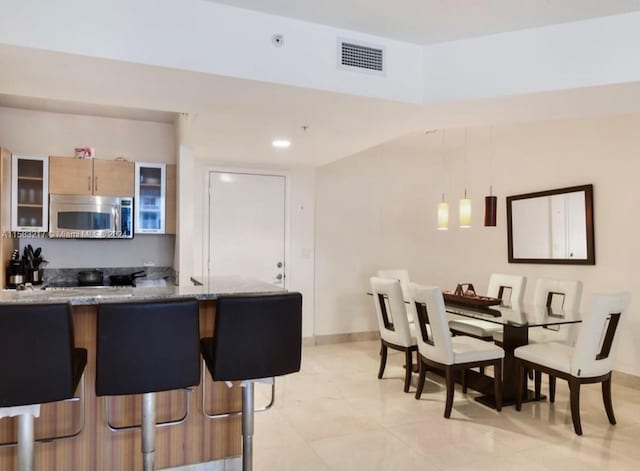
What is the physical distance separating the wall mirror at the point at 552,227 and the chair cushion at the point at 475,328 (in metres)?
1.21

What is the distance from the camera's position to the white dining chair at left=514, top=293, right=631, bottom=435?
307 centimetres

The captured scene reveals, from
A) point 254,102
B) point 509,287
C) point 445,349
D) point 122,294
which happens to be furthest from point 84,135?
point 509,287

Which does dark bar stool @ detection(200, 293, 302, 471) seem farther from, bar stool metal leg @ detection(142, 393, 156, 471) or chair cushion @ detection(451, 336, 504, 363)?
chair cushion @ detection(451, 336, 504, 363)

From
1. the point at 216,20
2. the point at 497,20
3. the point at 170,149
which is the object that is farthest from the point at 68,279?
the point at 497,20

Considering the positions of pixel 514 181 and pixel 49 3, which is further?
A: pixel 514 181

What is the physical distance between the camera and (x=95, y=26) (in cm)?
221

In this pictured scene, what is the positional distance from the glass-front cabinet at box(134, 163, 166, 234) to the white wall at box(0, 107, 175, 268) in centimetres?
34

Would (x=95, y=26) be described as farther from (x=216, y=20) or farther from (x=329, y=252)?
(x=329, y=252)

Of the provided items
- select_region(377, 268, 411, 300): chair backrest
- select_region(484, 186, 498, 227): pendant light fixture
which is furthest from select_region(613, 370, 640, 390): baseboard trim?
select_region(377, 268, 411, 300): chair backrest

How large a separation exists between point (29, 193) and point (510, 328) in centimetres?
459

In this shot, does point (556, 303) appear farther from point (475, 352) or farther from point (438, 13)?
point (438, 13)

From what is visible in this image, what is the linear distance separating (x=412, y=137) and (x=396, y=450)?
355 centimetres

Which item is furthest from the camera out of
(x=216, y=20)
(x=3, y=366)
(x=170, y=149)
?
(x=170, y=149)

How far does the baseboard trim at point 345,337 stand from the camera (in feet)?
18.9
